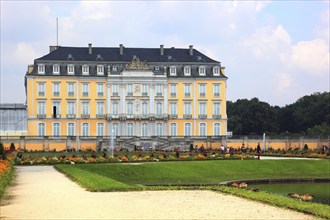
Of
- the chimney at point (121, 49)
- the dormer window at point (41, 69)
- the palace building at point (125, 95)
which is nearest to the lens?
the dormer window at point (41, 69)

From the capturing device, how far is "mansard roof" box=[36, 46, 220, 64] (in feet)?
230

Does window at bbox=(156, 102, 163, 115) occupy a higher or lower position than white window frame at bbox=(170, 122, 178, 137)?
higher

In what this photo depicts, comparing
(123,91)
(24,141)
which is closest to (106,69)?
(123,91)

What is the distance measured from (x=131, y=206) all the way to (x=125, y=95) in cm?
5540

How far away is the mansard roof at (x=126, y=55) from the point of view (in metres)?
70.2

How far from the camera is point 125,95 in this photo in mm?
70062

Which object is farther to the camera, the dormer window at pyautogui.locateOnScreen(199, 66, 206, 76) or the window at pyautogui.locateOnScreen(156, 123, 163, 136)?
the dormer window at pyautogui.locateOnScreen(199, 66, 206, 76)

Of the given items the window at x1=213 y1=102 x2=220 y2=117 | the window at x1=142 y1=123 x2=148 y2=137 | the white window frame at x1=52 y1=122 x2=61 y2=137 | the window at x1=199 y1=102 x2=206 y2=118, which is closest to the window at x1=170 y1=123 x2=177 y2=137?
the window at x1=142 y1=123 x2=148 y2=137

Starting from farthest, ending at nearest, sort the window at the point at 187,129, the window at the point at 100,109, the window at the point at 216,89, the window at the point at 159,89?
the window at the point at 216,89
the window at the point at 187,129
the window at the point at 159,89
the window at the point at 100,109

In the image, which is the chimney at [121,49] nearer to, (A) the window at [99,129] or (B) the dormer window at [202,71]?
(A) the window at [99,129]

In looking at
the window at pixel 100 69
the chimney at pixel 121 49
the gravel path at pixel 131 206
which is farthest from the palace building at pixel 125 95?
the gravel path at pixel 131 206

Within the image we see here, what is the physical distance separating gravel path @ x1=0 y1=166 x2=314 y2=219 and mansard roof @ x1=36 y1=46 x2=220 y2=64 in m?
51.4

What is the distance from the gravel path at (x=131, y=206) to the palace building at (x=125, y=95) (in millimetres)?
47823

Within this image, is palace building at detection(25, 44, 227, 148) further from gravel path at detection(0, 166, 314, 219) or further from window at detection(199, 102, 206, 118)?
gravel path at detection(0, 166, 314, 219)
